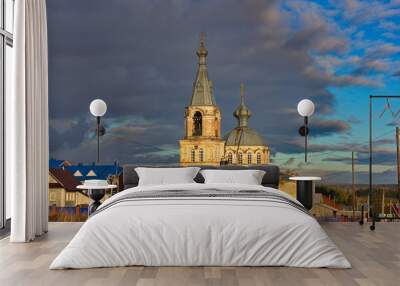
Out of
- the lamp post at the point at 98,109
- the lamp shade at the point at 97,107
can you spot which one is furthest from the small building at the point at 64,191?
the lamp shade at the point at 97,107

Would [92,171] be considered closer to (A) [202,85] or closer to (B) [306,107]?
(A) [202,85]

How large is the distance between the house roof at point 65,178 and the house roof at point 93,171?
6cm

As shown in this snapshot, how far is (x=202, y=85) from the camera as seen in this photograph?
7.20m

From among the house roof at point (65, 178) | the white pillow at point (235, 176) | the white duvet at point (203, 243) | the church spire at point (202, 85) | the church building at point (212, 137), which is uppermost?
the church spire at point (202, 85)

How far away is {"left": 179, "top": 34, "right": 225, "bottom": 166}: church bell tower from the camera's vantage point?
7094mm

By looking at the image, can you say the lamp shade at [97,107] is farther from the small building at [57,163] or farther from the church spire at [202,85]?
the church spire at [202,85]

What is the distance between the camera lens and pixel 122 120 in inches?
287

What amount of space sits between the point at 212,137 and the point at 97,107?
1613mm

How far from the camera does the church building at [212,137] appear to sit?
7.10m

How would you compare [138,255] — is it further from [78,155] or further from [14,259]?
[78,155]

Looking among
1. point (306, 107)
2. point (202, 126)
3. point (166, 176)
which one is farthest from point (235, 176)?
point (306, 107)

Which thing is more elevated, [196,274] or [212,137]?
[212,137]

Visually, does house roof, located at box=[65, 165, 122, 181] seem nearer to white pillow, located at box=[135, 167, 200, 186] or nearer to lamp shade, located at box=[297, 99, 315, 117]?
white pillow, located at box=[135, 167, 200, 186]

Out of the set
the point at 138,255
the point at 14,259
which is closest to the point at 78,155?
the point at 14,259
